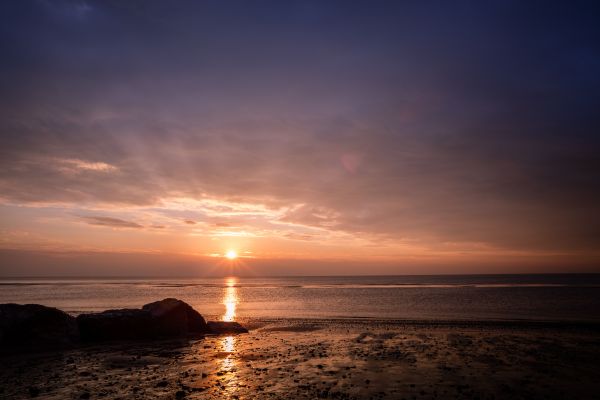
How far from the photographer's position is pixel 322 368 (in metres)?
18.2

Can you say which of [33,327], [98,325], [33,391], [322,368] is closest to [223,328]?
[98,325]

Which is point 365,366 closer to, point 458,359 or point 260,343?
point 458,359

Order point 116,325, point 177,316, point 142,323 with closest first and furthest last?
point 116,325, point 142,323, point 177,316

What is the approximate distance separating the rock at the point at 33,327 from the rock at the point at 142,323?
1192 mm

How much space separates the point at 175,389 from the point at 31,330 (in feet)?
52.6

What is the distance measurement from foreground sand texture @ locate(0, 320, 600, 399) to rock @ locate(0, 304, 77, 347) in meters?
2.49

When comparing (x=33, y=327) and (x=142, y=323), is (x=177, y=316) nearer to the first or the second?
(x=142, y=323)

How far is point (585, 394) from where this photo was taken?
46.5 ft

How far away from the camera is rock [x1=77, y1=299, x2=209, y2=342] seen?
27.2 meters

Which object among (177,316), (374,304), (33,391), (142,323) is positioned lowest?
(374,304)

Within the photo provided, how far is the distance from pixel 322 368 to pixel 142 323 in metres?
16.6

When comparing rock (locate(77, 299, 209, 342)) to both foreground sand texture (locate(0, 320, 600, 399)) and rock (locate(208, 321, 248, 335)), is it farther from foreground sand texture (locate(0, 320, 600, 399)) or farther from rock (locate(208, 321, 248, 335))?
foreground sand texture (locate(0, 320, 600, 399))

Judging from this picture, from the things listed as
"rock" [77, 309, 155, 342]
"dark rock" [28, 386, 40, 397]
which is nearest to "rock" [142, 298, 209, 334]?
"rock" [77, 309, 155, 342]

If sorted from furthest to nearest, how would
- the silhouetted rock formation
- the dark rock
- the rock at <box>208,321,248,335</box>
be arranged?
the rock at <box>208,321,248,335</box> < the silhouetted rock formation < the dark rock
